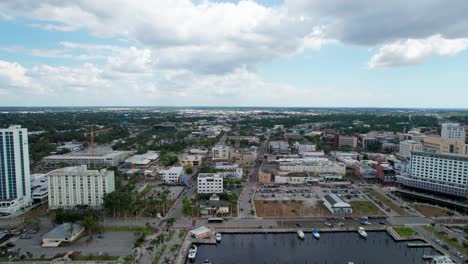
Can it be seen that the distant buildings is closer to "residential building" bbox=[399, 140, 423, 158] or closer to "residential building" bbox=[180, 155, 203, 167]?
"residential building" bbox=[180, 155, 203, 167]

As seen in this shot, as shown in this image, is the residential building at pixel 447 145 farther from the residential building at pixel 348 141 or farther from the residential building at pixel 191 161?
the residential building at pixel 191 161

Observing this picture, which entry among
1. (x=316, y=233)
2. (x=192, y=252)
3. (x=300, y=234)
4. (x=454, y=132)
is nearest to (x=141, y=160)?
(x=192, y=252)

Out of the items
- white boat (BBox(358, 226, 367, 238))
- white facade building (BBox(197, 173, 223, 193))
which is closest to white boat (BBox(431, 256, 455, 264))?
white boat (BBox(358, 226, 367, 238))

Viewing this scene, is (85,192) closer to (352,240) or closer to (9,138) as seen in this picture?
(9,138)

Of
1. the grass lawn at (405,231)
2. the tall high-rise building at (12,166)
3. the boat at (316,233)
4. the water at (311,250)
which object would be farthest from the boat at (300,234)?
the tall high-rise building at (12,166)

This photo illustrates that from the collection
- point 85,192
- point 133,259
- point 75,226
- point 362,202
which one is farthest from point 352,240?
point 85,192

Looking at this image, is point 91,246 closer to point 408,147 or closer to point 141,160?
point 141,160
